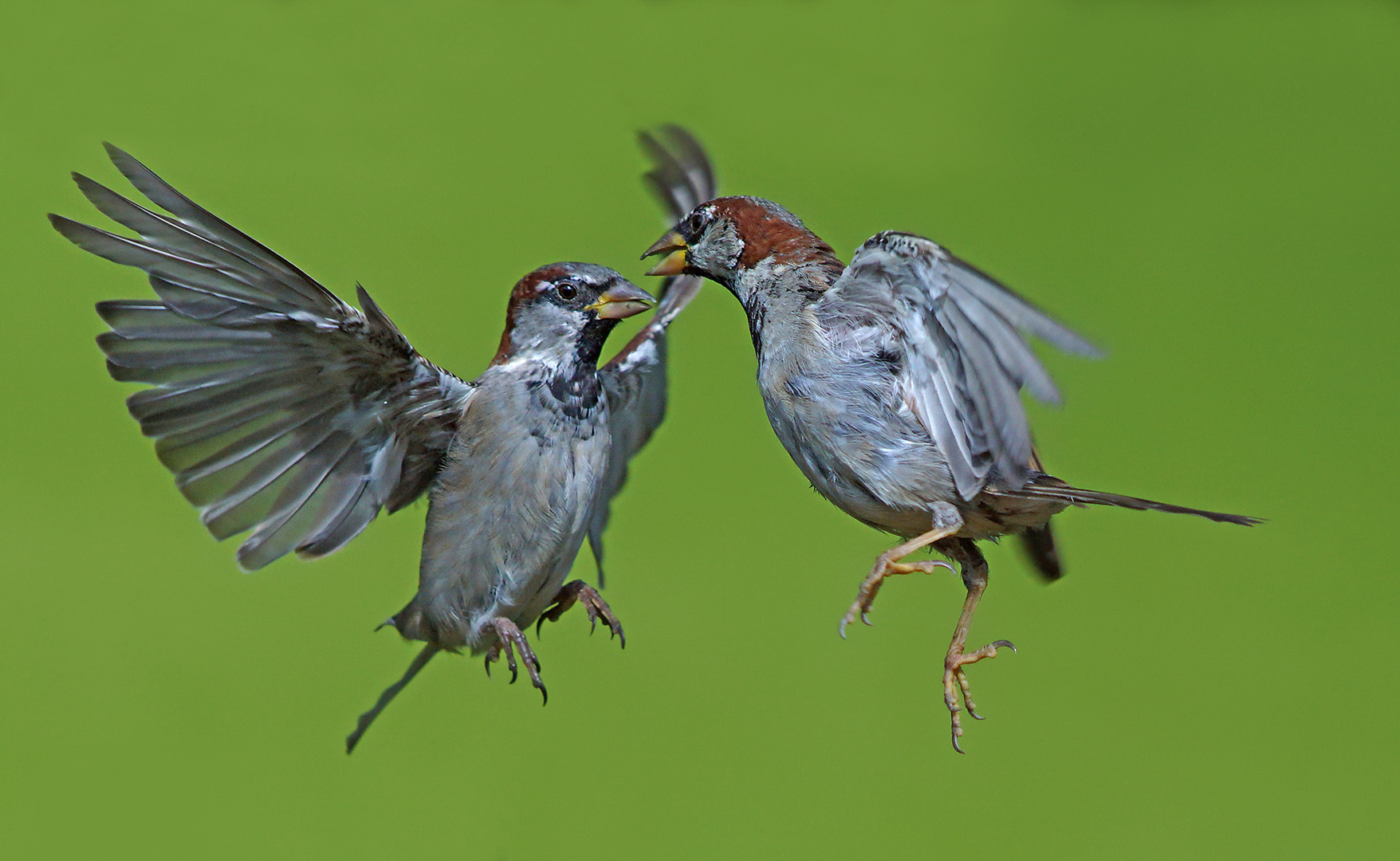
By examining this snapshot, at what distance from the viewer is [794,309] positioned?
7.32 ft

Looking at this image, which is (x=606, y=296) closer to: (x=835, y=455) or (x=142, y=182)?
(x=835, y=455)

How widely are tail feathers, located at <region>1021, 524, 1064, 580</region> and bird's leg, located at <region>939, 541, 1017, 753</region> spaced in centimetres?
17

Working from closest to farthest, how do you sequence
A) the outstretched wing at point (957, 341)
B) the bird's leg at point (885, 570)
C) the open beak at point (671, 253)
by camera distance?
the outstretched wing at point (957, 341) → the bird's leg at point (885, 570) → the open beak at point (671, 253)

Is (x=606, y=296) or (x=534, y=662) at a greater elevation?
(x=606, y=296)

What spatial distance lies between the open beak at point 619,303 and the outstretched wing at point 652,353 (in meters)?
0.33

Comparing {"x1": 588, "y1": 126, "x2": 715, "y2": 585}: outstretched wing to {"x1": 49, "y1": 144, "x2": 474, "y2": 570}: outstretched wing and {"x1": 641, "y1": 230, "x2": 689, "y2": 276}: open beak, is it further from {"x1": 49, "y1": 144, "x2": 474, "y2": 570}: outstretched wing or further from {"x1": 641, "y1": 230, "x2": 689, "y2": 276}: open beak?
{"x1": 49, "y1": 144, "x2": 474, "y2": 570}: outstretched wing

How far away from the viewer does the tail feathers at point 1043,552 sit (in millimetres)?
2475

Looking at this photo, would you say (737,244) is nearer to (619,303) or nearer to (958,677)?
(619,303)

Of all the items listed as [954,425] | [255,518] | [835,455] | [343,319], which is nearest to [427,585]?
[255,518]

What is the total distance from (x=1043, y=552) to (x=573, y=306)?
1.10 meters

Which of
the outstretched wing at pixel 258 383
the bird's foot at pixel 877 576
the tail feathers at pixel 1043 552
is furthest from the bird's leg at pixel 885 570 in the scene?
the outstretched wing at pixel 258 383

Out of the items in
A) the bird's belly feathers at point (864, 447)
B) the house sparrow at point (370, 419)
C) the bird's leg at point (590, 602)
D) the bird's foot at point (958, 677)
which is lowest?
the bird's foot at point (958, 677)

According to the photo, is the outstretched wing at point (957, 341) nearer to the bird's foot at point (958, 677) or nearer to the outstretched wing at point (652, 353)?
the bird's foot at point (958, 677)

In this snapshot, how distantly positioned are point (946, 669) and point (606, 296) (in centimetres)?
98
